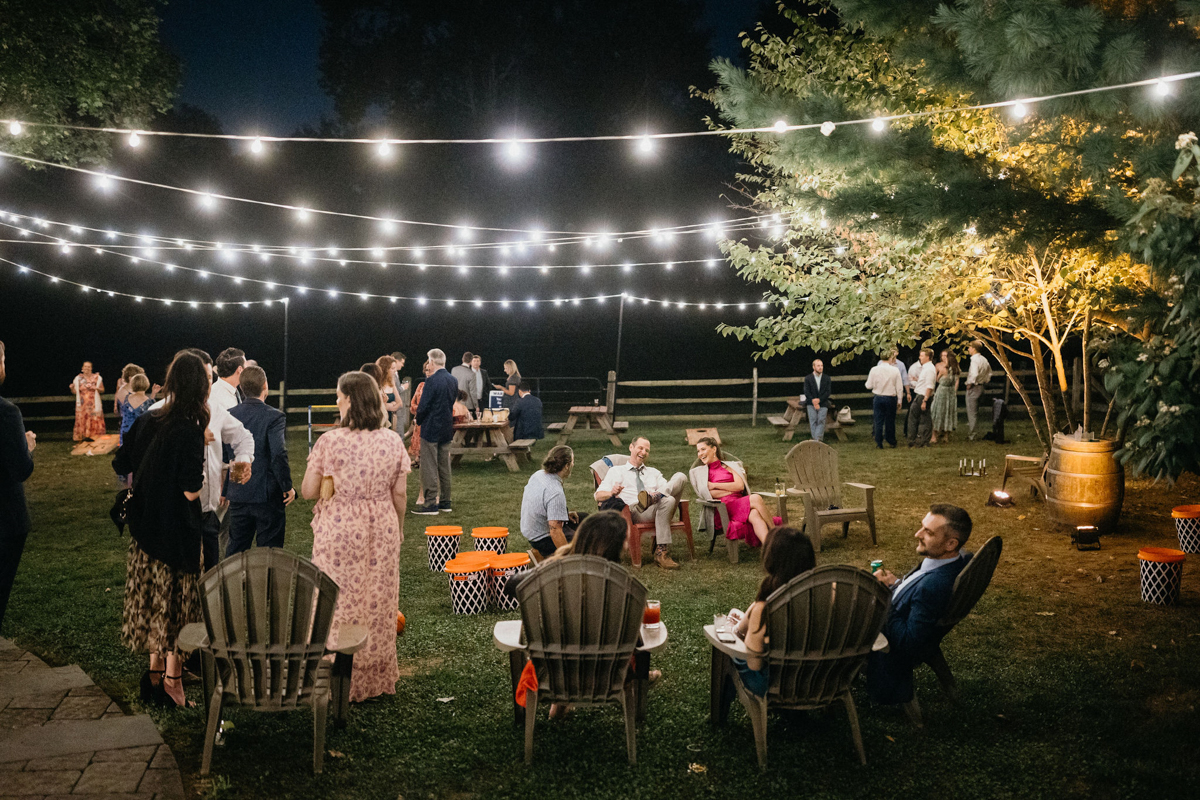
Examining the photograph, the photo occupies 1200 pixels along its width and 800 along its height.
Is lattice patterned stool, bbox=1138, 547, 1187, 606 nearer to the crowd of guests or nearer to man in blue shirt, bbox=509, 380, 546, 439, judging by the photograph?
the crowd of guests

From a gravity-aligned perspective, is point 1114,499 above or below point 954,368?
below

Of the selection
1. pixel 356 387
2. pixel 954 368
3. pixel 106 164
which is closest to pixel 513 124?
pixel 106 164

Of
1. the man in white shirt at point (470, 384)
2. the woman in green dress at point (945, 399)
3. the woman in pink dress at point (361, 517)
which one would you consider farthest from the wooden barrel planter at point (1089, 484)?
the man in white shirt at point (470, 384)

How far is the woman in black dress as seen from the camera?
371cm

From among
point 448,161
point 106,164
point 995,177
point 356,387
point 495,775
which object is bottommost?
point 495,775

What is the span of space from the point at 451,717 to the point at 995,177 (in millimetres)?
3993

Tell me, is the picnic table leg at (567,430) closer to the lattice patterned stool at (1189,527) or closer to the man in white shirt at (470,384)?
the man in white shirt at (470,384)

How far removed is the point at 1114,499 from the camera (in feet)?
24.0

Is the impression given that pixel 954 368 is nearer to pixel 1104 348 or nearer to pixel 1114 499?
pixel 1114 499

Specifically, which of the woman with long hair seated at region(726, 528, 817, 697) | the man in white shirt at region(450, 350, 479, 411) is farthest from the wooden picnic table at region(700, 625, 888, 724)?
the man in white shirt at region(450, 350, 479, 411)

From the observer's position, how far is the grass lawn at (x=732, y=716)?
326cm

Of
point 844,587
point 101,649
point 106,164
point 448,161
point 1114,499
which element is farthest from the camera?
point 448,161

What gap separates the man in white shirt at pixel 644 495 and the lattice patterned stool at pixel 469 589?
1428 millimetres

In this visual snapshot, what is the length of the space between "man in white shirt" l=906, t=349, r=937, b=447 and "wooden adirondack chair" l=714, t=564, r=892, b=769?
10.1 meters
